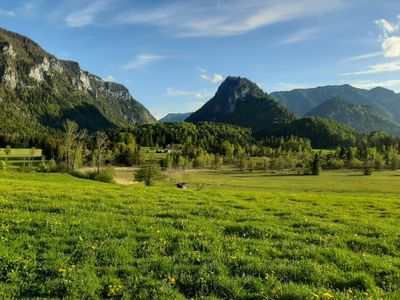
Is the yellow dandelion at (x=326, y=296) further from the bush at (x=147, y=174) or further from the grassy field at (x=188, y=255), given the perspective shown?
the bush at (x=147, y=174)

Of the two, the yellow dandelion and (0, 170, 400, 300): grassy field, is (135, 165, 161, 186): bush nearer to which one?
(0, 170, 400, 300): grassy field

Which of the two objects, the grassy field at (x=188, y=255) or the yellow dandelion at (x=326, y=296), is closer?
the yellow dandelion at (x=326, y=296)

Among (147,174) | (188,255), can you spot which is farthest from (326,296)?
(147,174)

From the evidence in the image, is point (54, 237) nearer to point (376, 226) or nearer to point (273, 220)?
point (273, 220)

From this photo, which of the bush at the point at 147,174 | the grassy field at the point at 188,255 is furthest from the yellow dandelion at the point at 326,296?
the bush at the point at 147,174

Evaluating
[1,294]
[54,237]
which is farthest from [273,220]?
[1,294]

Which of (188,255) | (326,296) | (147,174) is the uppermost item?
(188,255)

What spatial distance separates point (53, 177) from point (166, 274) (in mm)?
54490

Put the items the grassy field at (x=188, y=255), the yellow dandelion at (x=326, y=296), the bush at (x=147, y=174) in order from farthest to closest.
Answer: the bush at (x=147, y=174) → the grassy field at (x=188, y=255) → the yellow dandelion at (x=326, y=296)

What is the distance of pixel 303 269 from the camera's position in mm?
11836

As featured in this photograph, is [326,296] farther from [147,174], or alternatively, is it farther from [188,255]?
[147,174]

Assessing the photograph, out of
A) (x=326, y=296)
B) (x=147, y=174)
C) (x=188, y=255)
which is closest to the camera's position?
(x=326, y=296)

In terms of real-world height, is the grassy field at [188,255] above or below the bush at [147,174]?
above

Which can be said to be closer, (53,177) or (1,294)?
(1,294)
